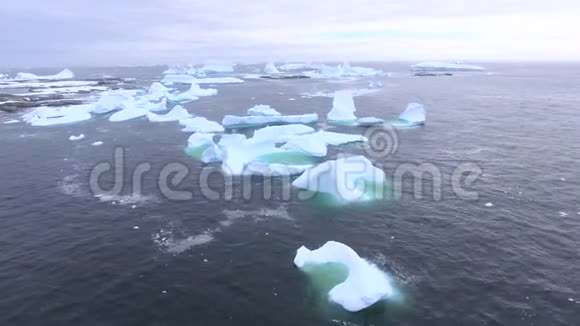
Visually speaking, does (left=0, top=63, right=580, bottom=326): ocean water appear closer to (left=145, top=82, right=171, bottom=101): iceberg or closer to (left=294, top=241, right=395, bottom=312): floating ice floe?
(left=294, top=241, right=395, bottom=312): floating ice floe

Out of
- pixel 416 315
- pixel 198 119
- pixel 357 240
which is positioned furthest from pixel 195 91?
pixel 416 315

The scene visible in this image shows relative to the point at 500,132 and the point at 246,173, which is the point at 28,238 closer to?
the point at 246,173

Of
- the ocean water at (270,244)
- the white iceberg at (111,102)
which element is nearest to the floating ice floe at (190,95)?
the white iceberg at (111,102)

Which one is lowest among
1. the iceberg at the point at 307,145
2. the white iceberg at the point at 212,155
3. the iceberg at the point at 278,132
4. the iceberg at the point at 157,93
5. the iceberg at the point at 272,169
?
the iceberg at the point at 272,169

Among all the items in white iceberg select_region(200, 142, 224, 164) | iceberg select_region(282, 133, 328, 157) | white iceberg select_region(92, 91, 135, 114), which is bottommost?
white iceberg select_region(200, 142, 224, 164)

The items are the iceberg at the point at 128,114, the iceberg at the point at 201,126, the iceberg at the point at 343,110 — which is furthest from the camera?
the iceberg at the point at 128,114

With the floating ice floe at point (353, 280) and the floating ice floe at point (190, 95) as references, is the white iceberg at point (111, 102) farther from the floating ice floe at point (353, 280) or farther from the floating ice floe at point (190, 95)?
the floating ice floe at point (353, 280)

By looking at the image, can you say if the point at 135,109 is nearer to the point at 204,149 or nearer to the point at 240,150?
the point at 204,149

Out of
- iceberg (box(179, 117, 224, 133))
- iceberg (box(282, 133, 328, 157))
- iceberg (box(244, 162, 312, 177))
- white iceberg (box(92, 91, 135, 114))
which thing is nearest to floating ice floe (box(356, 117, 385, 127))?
iceberg (box(282, 133, 328, 157))

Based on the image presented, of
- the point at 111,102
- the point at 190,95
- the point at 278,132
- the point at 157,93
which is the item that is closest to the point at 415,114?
the point at 278,132
